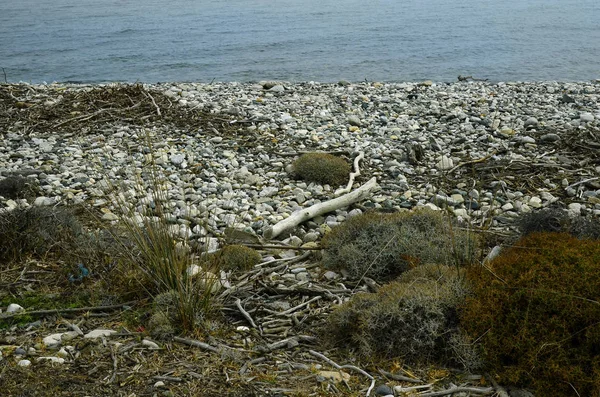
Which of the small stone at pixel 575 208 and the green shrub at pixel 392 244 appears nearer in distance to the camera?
the green shrub at pixel 392 244

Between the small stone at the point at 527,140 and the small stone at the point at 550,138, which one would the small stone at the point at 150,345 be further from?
the small stone at the point at 550,138

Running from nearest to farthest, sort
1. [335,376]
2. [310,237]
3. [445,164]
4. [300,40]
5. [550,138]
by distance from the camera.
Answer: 1. [335,376]
2. [310,237]
3. [445,164]
4. [550,138]
5. [300,40]

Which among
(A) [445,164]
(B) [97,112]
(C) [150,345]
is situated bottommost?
(A) [445,164]

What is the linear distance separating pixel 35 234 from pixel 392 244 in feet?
11.6

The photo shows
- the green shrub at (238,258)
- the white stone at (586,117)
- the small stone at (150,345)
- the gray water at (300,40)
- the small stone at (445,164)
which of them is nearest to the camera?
the small stone at (150,345)

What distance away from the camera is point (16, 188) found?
859 centimetres

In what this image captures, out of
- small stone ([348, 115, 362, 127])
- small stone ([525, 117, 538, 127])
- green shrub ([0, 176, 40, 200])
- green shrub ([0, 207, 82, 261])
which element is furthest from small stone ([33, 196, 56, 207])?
small stone ([525, 117, 538, 127])

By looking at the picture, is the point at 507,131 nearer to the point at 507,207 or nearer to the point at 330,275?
the point at 507,207

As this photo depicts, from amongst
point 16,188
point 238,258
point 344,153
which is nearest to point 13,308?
point 238,258

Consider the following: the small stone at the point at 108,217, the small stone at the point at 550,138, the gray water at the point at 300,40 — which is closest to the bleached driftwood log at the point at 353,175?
the small stone at the point at 108,217

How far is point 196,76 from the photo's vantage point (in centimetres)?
2223

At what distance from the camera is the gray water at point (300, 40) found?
22719mm

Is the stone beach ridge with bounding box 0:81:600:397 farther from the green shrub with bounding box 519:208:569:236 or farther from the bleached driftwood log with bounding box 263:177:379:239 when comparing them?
the green shrub with bounding box 519:208:569:236

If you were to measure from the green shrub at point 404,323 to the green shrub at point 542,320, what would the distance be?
16 cm
